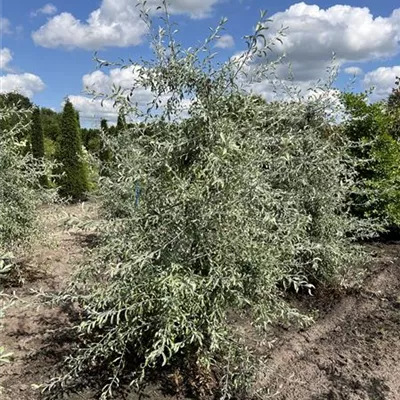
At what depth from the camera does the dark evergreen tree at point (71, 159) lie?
1175 centimetres

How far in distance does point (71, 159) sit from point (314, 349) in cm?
951

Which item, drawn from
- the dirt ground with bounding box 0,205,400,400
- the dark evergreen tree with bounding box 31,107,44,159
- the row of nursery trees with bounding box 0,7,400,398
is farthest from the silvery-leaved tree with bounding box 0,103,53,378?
the dark evergreen tree with bounding box 31,107,44,159

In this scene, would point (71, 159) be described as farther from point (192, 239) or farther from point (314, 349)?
point (192, 239)

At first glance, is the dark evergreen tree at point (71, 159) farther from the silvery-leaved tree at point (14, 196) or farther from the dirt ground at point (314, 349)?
the silvery-leaved tree at point (14, 196)

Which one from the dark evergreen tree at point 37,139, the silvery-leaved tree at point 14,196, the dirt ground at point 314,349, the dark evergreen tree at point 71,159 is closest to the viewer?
the dirt ground at point 314,349

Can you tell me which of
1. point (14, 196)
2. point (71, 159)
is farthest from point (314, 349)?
point (71, 159)

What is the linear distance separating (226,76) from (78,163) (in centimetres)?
980

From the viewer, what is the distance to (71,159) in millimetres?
11953

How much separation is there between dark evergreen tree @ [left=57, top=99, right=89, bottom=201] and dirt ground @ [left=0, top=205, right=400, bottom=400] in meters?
6.49

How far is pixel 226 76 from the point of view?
2.80 m

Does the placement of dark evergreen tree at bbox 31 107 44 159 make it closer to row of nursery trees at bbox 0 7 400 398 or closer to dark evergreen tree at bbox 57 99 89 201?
dark evergreen tree at bbox 57 99 89 201

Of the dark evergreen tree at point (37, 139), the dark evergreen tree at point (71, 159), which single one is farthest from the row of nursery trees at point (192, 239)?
the dark evergreen tree at point (37, 139)

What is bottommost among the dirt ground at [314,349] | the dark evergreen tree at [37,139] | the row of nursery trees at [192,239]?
the dirt ground at [314,349]

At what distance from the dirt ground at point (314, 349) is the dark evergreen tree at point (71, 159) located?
6.49 m
